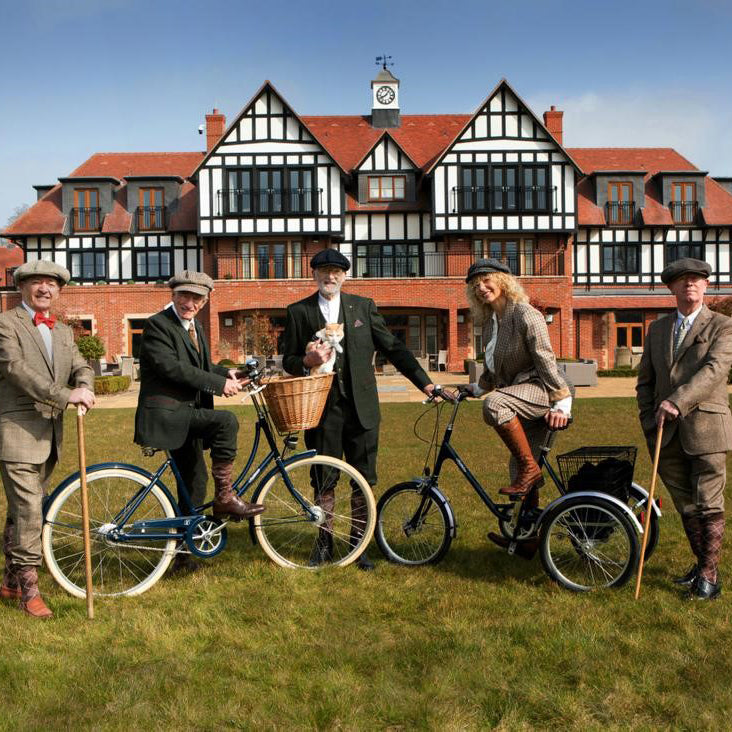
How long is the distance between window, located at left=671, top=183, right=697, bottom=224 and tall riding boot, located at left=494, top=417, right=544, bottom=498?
109 ft

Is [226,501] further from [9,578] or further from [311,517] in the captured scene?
[9,578]

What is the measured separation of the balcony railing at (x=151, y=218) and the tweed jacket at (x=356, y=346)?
1179 inches

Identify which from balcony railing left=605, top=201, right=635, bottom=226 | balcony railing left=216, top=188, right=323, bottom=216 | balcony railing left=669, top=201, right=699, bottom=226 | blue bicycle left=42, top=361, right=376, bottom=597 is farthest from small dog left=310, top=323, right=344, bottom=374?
balcony railing left=669, top=201, right=699, bottom=226

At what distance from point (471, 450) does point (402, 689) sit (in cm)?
682

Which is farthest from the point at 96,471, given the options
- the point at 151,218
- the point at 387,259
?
the point at 151,218

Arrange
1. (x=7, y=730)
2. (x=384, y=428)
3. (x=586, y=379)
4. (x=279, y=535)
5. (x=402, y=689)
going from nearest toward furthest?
(x=7, y=730), (x=402, y=689), (x=279, y=535), (x=384, y=428), (x=586, y=379)

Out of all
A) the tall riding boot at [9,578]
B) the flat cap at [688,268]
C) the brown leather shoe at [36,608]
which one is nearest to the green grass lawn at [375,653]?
the brown leather shoe at [36,608]

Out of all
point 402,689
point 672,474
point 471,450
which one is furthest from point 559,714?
point 471,450

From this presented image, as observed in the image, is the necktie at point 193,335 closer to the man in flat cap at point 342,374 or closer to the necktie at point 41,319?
the man in flat cap at point 342,374

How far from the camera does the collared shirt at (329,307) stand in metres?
5.06

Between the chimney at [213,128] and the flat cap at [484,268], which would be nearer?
the flat cap at [484,268]

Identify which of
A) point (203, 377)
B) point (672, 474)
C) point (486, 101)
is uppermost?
point (486, 101)

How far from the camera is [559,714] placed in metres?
3.03

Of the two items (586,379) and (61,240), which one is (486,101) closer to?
(586,379)
